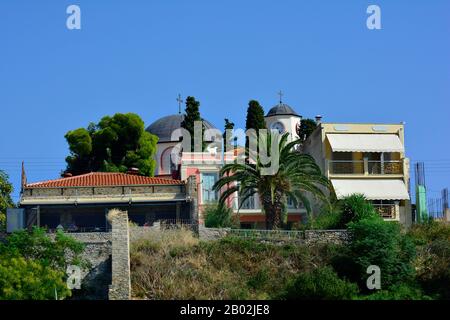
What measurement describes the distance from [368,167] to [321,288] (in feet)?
49.7

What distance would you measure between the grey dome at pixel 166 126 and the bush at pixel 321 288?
30885 mm

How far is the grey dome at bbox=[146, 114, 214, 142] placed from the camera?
7788 centimetres

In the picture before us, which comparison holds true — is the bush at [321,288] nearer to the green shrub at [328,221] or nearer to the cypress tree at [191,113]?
the green shrub at [328,221]

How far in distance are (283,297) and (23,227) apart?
A: 565 inches

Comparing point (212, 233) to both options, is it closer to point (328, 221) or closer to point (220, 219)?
point (220, 219)

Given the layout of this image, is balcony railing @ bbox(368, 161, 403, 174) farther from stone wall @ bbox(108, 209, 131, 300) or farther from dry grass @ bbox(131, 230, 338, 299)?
stone wall @ bbox(108, 209, 131, 300)

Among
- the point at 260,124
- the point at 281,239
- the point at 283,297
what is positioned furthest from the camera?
the point at 260,124

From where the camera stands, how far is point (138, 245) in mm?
49219

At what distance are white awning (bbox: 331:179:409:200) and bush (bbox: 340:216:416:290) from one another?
731 cm

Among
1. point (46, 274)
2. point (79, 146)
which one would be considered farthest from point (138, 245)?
point (79, 146)

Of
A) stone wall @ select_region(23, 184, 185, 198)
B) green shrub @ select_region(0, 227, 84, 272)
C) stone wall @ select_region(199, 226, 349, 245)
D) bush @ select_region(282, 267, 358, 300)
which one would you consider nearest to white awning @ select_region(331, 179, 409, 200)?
stone wall @ select_region(199, 226, 349, 245)

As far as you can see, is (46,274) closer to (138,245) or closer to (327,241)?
(138,245)

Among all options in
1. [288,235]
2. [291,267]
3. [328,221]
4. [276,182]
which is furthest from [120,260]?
[328,221]

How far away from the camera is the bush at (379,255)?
159 ft
